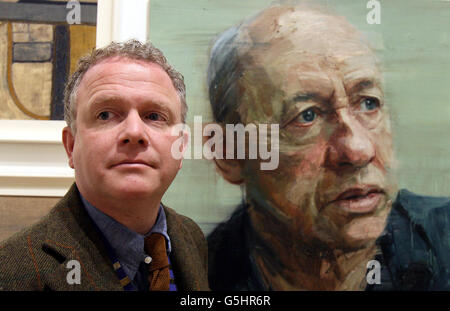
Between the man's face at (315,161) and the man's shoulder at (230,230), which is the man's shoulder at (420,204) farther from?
the man's shoulder at (230,230)

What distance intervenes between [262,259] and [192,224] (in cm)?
28

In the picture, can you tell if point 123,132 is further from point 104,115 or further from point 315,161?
point 315,161

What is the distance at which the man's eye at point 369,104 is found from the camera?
1.31 meters

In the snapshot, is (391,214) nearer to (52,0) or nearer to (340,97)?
(340,97)

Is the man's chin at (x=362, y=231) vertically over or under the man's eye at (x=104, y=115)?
under

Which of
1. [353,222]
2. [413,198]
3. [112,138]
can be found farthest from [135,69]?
[413,198]

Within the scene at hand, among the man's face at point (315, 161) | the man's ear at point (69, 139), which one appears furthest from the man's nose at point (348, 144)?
the man's ear at point (69, 139)

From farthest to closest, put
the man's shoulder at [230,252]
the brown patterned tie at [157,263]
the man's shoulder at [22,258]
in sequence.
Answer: the man's shoulder at [230,252] < the brown patterned tie at [157,263] < the man's shoulder at [22,258]

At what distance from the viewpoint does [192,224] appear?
3.96 feet

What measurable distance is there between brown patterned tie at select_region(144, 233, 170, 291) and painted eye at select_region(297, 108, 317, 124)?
27.4 inches
